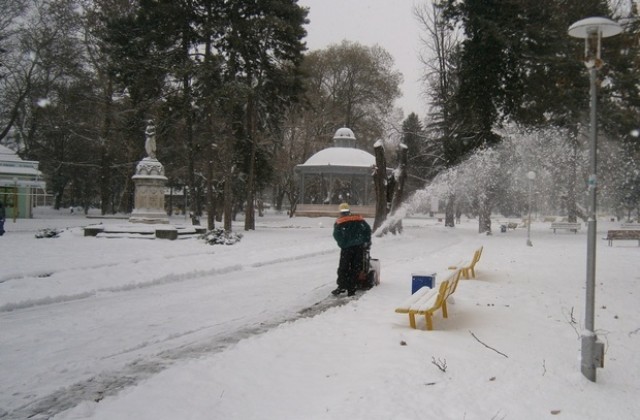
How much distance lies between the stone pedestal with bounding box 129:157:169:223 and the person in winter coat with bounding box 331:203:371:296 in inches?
581

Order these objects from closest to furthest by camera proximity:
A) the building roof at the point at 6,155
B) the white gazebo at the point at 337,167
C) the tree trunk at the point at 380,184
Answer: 1. the tree trunk at the point at 380,184
2. the building roof at the point at 6,155
3. the white gazebo at the point at 337,167

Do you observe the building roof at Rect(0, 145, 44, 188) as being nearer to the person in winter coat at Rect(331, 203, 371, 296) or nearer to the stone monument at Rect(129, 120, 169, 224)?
the stone monument at Rect(129, 120, 169, 224)

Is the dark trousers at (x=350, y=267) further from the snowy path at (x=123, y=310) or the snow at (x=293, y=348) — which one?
the snowy path at (x=123, y=310)

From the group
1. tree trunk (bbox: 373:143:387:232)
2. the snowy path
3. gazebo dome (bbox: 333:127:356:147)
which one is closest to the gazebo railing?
gazebo dome (bbox: 333:127:356:147)

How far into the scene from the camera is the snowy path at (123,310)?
5434 mm

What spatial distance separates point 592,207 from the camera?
5.84 meters

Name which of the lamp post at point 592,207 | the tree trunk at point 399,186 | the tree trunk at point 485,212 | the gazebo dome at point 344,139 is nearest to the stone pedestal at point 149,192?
the tree trunk at point 399,186

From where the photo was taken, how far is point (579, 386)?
18.1 feet

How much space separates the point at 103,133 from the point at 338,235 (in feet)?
109

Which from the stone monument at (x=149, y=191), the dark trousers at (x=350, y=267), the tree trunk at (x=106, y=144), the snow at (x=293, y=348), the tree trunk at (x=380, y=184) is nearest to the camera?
the snow at (x=293, y=348)

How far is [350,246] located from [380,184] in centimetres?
1616

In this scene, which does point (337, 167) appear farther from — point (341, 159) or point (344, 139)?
point (344, 139)

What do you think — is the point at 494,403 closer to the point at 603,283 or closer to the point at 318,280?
the point at 318,280

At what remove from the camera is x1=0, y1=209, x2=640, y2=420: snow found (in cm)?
482
